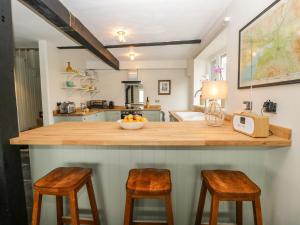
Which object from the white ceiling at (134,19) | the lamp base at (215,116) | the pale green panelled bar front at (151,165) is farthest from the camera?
the white ceiling at (134,19)

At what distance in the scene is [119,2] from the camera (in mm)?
2059

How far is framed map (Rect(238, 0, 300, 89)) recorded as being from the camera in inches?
42.7

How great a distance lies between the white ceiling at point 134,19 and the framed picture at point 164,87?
223 centimetres

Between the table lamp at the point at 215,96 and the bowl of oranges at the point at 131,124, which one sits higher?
the table lamp at the point at 215,96

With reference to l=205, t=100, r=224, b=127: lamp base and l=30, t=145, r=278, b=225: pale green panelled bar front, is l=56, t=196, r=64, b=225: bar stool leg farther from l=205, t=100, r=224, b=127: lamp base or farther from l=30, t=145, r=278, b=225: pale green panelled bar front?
l=205, t=100, r=224, b=127: lamp base

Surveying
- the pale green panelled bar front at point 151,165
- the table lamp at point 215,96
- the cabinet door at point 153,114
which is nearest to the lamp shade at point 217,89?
the table lamp at point 215,96

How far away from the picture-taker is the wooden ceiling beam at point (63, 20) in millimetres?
1752

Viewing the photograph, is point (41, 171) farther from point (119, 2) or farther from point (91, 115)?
point (91, 115)

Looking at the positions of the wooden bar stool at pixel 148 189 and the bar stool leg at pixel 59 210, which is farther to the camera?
the bar stool leg at pixel 59 210

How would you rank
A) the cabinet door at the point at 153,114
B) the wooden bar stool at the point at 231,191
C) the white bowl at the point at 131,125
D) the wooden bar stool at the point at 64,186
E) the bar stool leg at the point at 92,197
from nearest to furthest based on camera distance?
1. the wooden bar stool at the point at 231,191
2. the wooden bar stool at the point at 64,186
3. the bar stool leg at the point at 92,197
4. the white bowl at the point at 131,125
5. the cabinet door at the point at 153,114

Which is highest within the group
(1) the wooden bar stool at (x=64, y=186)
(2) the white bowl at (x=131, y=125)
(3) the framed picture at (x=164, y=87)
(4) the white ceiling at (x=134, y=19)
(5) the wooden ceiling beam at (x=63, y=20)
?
(4) the white ceiling at (x=134, y=19)

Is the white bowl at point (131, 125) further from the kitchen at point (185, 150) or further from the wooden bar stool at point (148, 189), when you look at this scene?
the wooden bar stool at point (148, 189)

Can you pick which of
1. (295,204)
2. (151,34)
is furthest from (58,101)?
(295,204)

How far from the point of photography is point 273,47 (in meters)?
1.27
